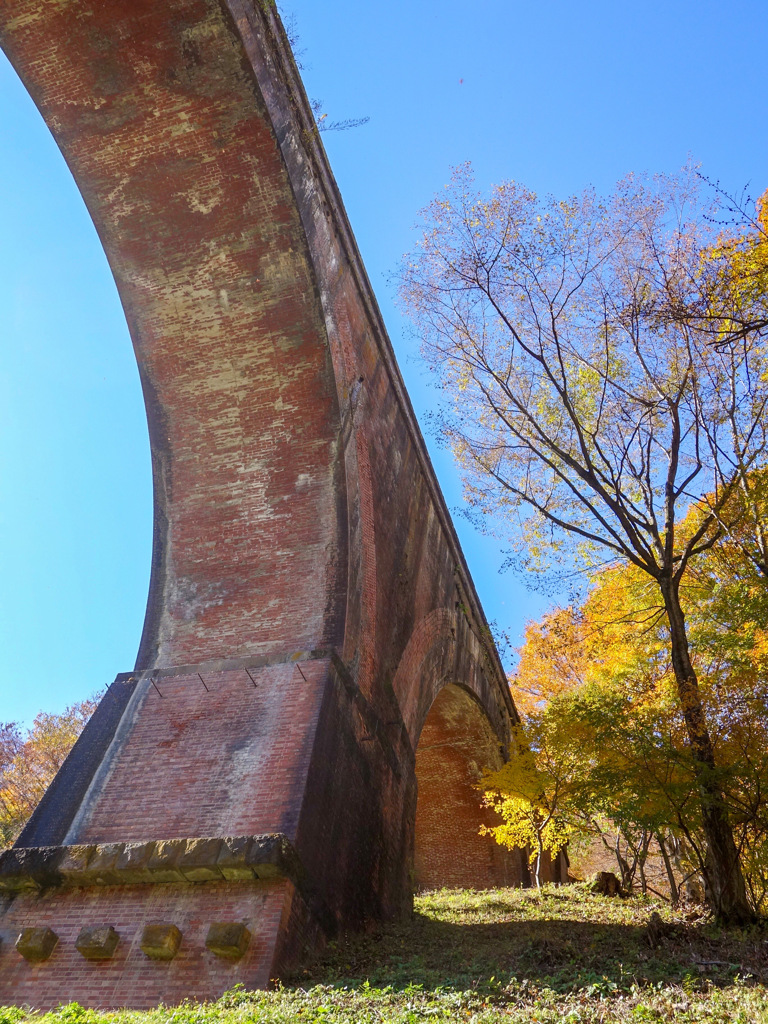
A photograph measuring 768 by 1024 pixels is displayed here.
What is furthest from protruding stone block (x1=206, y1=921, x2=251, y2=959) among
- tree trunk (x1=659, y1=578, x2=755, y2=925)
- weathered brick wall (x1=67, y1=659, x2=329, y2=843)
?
tree trunk (x1=659, y1=578, x2=755, y2=925)

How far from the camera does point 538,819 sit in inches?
496

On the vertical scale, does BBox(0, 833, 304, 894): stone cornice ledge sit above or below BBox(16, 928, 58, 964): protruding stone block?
above

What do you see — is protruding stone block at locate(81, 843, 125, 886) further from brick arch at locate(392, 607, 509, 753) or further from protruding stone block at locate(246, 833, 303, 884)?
brick arch at locate(392, 607, 509, 753)

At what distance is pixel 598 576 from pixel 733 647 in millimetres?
2204

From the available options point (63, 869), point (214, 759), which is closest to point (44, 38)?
point (214, 759)

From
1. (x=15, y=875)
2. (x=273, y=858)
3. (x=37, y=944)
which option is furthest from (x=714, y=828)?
(x=15, y=875)

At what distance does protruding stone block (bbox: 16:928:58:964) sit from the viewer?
5168 millimetres

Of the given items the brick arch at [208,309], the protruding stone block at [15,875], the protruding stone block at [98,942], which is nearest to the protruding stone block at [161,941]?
the protruding stone block at [98,942]

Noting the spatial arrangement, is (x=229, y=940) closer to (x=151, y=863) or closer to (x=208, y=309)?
(x=151, y=863)

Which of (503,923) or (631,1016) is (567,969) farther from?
(503,923)

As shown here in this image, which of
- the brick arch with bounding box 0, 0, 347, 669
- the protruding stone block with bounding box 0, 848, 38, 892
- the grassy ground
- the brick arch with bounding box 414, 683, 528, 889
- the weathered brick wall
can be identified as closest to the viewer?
the grassy ground

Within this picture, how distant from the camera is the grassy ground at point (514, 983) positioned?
13.3ft

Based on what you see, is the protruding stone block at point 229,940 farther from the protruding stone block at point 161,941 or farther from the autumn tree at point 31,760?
the autumn tree at point 31,760

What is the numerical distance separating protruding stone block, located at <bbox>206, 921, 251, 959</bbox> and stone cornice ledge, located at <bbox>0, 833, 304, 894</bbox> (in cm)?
32
